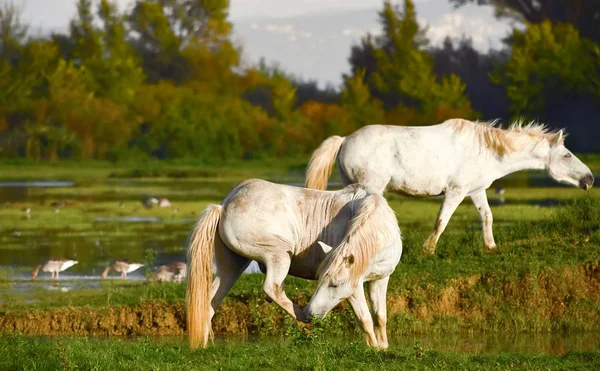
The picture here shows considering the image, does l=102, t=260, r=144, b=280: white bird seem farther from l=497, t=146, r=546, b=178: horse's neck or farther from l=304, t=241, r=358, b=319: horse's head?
l=304, t=241, r=358, b=319: horse's head

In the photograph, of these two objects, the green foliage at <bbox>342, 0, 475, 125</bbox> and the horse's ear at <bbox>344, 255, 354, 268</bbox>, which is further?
the green foliage at <bbox>342, 0, 475, 125</bbox>

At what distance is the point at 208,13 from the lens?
52.2m

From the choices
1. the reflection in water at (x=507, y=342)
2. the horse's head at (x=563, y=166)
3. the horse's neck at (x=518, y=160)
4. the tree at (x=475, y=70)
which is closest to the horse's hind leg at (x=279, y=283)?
the reflection in water at (x=507, y=342)

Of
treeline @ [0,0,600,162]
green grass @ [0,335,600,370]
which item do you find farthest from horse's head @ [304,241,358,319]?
treeline @ [0,0,600,162]

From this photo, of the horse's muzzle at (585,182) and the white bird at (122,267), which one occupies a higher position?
Result: the horse's muzzle at (585,182)

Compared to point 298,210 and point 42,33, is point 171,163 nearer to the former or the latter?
point 42,33

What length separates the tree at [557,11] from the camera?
50.4 metres

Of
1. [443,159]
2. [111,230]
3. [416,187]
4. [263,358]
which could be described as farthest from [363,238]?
[111,230]

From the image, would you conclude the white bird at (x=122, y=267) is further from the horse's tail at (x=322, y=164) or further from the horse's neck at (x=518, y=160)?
the horse's neck at (x=518, y=160)

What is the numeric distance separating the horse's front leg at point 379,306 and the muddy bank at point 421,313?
66.7 inches

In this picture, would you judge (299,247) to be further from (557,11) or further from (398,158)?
(557,11)

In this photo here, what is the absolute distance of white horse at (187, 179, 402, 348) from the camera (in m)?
8.44

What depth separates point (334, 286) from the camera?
8406 mm

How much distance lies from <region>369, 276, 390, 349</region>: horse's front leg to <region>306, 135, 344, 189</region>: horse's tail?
2842 mm
